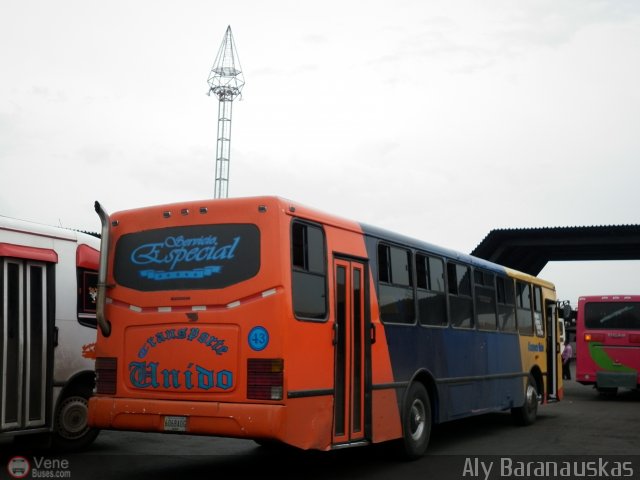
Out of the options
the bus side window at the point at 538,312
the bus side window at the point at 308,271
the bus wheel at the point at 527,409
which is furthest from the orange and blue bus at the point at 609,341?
the bus side window at the point at 308,271

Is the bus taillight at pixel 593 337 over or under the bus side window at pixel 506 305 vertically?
under

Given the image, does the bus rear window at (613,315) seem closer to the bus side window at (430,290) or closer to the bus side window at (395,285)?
the bus side window at (430,290)

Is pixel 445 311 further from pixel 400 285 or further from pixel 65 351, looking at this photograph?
pixel 65 351

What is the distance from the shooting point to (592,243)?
37469mm

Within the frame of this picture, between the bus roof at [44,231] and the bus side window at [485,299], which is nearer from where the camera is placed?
the bus roof at [44,231]

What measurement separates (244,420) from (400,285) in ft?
11.1

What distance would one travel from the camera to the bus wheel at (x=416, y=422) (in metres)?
10.0

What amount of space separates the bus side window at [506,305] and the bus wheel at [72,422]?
22.5ft

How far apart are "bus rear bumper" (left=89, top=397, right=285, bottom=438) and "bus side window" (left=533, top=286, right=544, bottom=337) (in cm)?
941

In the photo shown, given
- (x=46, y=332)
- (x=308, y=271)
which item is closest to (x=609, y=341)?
(x=308, y=271)

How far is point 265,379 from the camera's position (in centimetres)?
773

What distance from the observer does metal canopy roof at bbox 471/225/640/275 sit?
36.4 m

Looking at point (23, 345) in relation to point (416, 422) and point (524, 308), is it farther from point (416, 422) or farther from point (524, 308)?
point (524, 308)

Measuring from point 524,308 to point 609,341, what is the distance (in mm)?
7127
